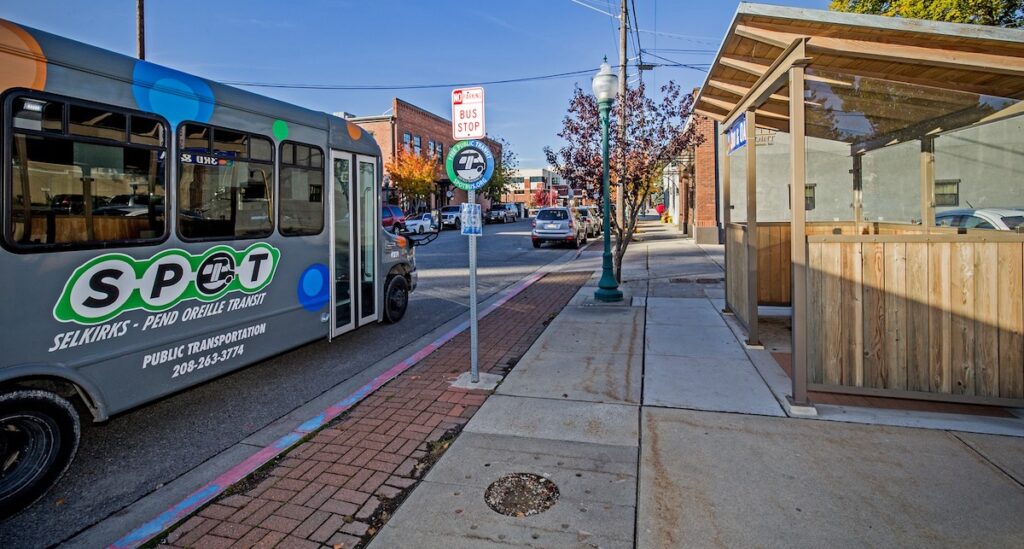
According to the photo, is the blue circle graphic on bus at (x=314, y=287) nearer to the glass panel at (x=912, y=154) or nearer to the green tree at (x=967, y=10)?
the glass panel at (x=912, y=154)

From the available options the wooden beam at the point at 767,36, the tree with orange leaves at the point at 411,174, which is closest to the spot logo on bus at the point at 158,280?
the wooden beam at the point at 767,36

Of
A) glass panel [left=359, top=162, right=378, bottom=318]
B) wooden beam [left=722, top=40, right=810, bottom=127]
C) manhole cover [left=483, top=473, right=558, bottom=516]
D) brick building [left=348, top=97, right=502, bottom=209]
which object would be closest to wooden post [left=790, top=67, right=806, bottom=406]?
wooden beam [left=722, top=40, right=810, bottom=127]

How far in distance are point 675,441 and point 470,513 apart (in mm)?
1687

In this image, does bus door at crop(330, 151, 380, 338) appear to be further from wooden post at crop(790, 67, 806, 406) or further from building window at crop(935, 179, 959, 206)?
building window at crop(935, 179, 959, 206)

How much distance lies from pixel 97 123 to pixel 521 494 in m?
3.80

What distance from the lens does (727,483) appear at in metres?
3.47

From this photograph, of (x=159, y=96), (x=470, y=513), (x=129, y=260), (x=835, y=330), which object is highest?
(x=159, y=96)

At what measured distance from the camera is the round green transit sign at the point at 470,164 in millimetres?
5316

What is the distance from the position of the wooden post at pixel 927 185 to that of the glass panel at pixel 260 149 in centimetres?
715

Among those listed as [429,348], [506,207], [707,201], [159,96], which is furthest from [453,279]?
[506,207]

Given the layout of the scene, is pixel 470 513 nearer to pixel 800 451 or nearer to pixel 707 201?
pixel 800 451

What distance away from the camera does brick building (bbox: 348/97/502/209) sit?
1686 inches

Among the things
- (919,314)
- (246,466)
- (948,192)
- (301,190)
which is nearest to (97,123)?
(301,190)

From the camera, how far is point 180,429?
4555mm
